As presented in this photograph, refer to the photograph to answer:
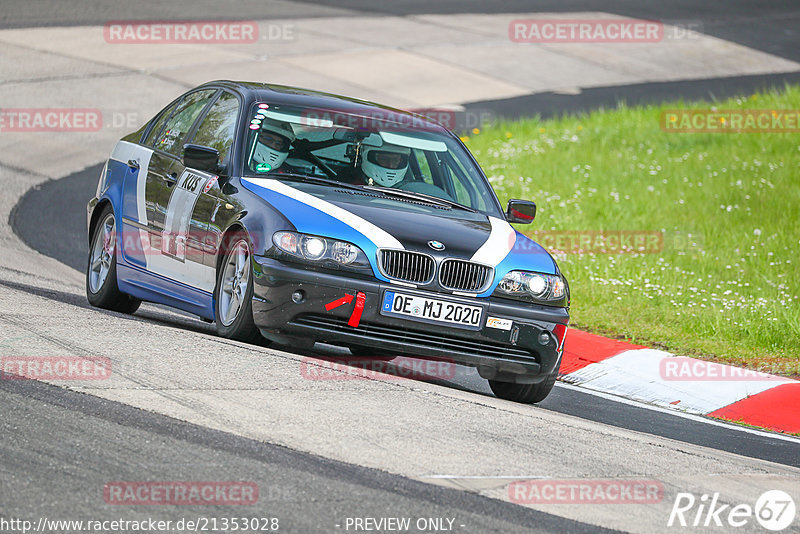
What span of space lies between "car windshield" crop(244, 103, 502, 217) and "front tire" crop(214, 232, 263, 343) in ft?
2.05

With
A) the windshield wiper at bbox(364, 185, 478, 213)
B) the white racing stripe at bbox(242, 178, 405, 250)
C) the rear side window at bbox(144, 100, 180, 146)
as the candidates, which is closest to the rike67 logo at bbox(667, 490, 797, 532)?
the white racing stripe at bbox(242, 178, 405, 250)

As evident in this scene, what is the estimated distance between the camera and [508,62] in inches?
Result: 990

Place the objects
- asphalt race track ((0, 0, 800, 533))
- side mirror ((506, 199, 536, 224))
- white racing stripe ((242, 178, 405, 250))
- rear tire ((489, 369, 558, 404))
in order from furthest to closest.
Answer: side mirror ((506, 199, 536, 224)) < rear tire ((489, 369, 558, 404)) < white racing stripe ((242, 178, 405, 250)) < asphalt race track ((0, 0, 800, 533))

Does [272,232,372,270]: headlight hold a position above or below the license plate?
above

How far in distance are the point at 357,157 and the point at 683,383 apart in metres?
2.94

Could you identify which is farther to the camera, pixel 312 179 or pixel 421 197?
pixel 421 197

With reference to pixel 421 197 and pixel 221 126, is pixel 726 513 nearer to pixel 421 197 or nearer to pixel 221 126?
pixel 421 197

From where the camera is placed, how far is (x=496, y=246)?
7590mm

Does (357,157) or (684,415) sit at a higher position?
(357,157)

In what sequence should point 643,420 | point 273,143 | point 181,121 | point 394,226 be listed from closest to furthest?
point 394,226, point 643,420, point 273,143, point 181,121

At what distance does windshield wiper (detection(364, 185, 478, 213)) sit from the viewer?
8125 millimetres

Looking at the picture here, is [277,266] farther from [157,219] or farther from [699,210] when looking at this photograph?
[699,210]

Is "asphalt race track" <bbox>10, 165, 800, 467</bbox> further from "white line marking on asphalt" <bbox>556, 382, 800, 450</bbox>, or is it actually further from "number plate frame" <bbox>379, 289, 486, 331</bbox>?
"number plate frame" <bbox>379, 289, 486, 331</bbox>

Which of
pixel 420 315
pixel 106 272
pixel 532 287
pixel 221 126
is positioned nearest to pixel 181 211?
pixel 221 126
